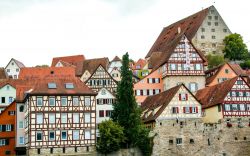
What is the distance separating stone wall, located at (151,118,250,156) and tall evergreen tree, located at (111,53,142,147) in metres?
2.63

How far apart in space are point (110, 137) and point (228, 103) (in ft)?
53.7

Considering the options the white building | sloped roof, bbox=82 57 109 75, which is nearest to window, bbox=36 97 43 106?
sloped roof, bbox=82 57 109 75

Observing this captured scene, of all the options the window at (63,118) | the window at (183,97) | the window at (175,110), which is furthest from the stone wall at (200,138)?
the window at (63,118)

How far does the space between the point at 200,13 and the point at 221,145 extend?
162ft

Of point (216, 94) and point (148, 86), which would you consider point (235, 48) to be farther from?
point (216, 94)

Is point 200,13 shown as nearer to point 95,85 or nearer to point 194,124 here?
point 95,85

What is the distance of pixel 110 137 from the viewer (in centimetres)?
6250

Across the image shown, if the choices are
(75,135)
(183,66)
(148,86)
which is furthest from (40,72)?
(183,66)

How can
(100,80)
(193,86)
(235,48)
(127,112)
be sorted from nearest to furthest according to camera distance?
(127,112) < (193,86) < (100,80) < (235,48)

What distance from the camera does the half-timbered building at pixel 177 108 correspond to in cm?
6556

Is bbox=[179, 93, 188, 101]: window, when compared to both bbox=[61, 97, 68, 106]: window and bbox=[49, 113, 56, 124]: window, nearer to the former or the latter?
bbox=[61, 97, 68, 106]: window

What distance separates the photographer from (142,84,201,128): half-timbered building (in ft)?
215

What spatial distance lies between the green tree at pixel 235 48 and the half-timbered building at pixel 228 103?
3517 centimetres

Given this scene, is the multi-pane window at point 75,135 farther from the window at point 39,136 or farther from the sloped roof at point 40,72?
the sloped roof at point 40,72
